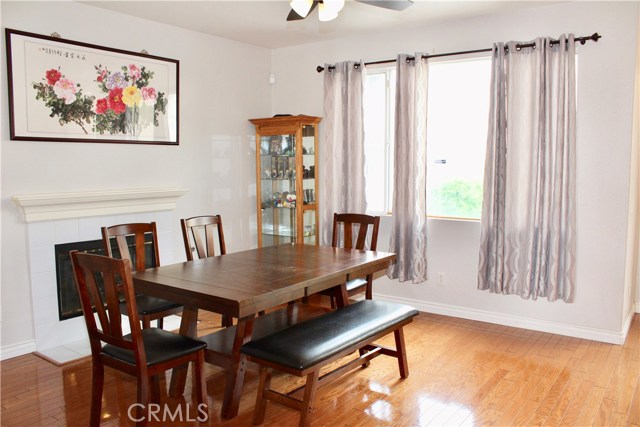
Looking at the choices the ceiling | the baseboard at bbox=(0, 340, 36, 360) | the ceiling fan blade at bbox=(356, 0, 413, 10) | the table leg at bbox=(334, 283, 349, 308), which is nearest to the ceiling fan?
the ceiling fan blade at bbox=(356, 0, 413, 10)

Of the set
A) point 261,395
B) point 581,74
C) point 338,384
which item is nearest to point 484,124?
point 581,74

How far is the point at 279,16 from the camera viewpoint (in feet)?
14.0

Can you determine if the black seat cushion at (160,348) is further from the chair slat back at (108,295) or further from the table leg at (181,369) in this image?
the table leg at (181,369)

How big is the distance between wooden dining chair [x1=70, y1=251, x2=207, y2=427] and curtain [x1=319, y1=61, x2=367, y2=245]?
2628mm

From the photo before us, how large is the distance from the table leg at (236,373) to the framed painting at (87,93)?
2157 mm

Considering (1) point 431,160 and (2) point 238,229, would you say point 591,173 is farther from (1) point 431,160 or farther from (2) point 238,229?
(2) point 238,229

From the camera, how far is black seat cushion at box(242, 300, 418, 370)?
2.48m

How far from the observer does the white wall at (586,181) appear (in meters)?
3.73

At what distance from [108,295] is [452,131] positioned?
328 centimetres

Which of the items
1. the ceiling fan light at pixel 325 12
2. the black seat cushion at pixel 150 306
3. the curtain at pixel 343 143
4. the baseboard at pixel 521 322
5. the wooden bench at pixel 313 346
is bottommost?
the baseboard at pixel 521 322

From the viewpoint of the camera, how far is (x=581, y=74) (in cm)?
386

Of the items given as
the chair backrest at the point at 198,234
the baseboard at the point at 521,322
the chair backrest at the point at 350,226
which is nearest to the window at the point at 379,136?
the chair backrest at the point at 350,226

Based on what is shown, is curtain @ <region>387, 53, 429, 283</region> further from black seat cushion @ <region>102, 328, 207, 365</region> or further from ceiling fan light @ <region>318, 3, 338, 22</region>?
black seat cushion @ <region>102, 328, 207, 365</region>

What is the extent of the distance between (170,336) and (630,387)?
2.70 m
